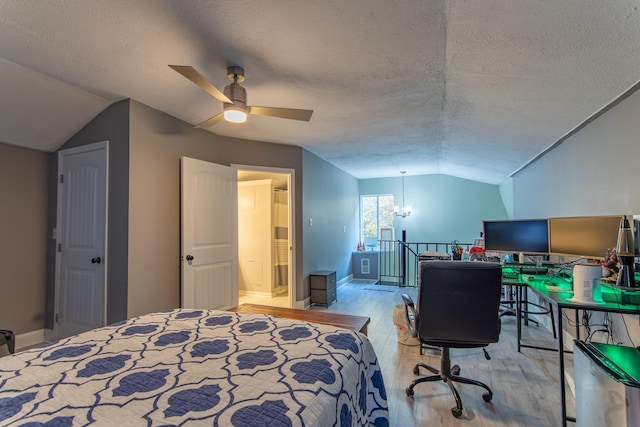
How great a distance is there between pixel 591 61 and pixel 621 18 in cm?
41

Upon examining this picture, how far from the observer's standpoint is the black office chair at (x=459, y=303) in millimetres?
2057

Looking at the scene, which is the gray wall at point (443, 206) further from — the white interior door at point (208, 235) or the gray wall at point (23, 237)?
the gray wall at point (23, 237)

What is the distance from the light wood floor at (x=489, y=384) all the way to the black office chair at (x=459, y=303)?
7.5 inches

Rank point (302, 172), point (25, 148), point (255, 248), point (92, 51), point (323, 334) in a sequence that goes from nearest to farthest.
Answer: point (323, 334) < point (92, 51) < point (25, 148) < point (302, 172) < point (255, 248)

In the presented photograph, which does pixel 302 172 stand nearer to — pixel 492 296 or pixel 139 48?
pixel 139 48

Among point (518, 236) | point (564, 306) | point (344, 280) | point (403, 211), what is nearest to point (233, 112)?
point (564, 306)

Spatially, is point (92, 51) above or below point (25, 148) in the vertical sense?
above

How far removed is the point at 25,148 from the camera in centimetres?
326

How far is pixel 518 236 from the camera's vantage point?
3268 millimetres

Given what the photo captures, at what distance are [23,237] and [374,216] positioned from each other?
21.2 ft

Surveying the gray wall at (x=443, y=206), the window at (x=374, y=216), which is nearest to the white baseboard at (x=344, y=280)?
the window at (x=374, y=216)

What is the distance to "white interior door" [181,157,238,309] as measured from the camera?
127 inches

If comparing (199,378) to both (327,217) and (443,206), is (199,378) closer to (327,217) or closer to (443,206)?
(327,217)

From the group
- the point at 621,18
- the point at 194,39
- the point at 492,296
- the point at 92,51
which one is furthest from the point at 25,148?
the point at 621,18
